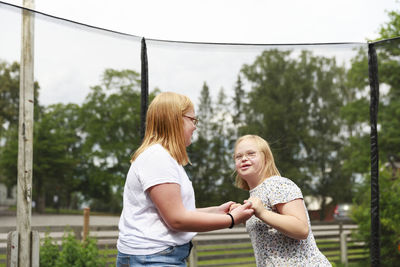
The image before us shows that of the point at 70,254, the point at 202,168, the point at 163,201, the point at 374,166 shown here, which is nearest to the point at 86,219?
the point at 70,254

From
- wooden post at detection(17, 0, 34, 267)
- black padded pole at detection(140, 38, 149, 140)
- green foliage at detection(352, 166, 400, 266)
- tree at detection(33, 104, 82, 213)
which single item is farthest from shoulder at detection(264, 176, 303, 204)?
green foliage at detection(352, 166, 400, 266)

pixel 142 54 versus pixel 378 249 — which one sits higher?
pixel 142 54

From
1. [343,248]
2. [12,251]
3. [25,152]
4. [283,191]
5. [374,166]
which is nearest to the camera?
[283,191]

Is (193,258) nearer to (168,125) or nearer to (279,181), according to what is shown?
(279,181)

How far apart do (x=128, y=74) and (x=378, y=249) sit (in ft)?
6.33

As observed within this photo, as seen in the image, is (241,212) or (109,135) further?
(109,135)

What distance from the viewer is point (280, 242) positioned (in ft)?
4.02

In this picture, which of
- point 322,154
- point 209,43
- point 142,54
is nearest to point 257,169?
point 142,54

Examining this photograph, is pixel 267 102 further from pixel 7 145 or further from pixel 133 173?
pixel 133 173

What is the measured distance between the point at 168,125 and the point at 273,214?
37 cm

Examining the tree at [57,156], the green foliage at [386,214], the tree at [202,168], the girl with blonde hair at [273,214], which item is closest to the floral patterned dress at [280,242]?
the girl with blonde hair at [273,214]

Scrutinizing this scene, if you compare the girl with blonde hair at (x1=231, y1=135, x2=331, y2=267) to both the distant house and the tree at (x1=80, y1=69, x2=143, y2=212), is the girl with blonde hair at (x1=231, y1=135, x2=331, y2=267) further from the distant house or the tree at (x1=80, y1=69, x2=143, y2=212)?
the tree at (x1=80, y1=69, x2=143, y2=212)

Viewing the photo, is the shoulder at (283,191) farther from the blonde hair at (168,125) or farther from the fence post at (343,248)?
the fence post at (343,248)

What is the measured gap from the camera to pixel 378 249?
269 cm
